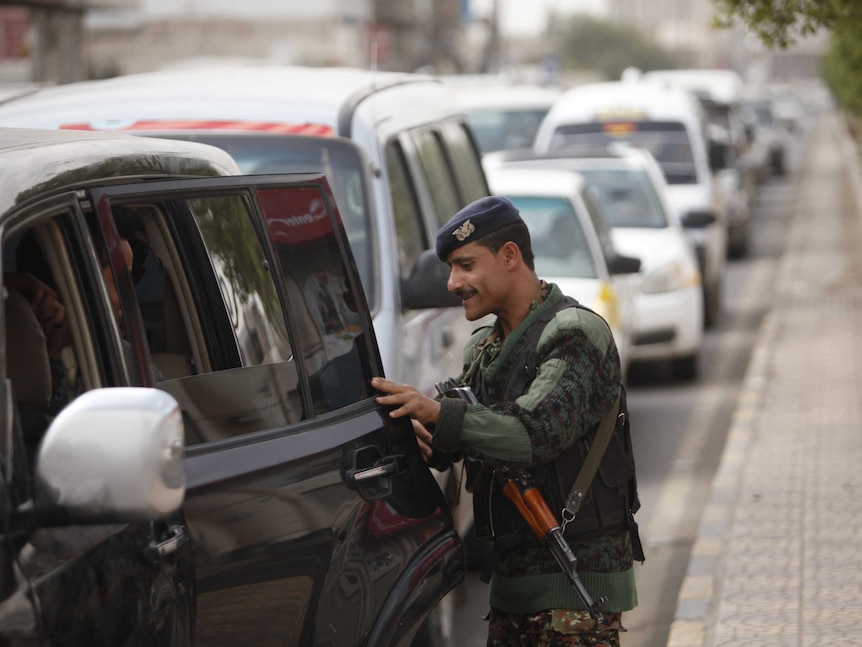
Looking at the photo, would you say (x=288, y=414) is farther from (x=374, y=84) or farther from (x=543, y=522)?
(x=374, y=84)

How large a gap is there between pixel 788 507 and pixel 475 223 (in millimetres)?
4530

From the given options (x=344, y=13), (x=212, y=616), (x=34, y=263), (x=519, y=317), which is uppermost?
(x=34, y=263)

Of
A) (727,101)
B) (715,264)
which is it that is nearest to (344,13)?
(727,101)

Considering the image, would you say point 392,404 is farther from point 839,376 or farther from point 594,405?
point 839,376

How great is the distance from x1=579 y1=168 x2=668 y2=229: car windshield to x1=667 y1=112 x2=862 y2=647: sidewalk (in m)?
1.41

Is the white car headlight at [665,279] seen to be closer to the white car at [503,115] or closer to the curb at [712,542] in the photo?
the curb at [712,542]

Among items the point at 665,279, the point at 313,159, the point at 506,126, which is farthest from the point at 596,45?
the point at 313,159

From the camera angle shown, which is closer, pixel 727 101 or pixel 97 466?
pixel 97 466

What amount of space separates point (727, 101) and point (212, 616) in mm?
30162

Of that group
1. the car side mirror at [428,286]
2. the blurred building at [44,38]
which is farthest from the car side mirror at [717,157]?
the blurred building at [44,38]

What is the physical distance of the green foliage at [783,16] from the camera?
8.80 meters

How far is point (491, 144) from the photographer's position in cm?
1970

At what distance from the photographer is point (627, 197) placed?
45.3 feet

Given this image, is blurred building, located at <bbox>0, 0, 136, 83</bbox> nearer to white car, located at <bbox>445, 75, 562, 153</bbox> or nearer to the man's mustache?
white car, located at <bbox>445, 75, 562, 153</bbox>
